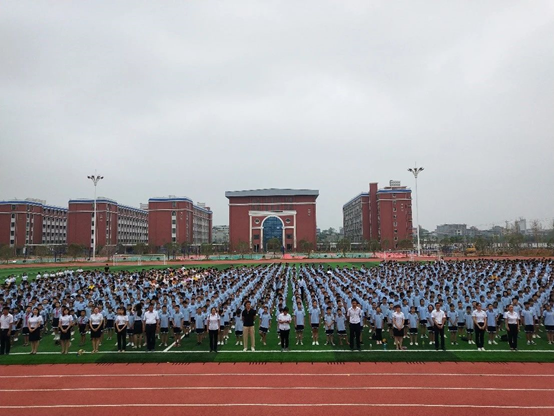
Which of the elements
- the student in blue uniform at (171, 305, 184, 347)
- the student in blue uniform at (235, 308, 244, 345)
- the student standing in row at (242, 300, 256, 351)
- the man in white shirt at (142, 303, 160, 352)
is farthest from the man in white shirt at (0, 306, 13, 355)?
the student standing in row at (242, 300, 256, 351)

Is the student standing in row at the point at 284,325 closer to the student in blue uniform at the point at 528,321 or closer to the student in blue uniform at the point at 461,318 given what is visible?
the student in blue uniform at the point at 461,318

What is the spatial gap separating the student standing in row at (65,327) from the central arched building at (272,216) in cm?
5742

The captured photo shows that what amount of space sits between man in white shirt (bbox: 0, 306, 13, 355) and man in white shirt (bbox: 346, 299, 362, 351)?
903cm

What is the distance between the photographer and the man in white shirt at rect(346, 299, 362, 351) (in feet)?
32.6

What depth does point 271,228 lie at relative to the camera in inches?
2726

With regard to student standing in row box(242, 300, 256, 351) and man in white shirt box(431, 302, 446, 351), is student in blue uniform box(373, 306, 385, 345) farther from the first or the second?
student standing in row box(242, 300, 256, 351)

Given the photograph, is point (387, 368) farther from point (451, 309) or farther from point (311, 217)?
point (311, 217)

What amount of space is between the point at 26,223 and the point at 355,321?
7976 centimetres

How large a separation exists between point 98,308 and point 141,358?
186 cm

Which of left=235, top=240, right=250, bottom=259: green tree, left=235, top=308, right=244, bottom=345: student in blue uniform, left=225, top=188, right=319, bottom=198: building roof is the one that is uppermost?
left=225, top=188, right=319, bottom=198: building roof

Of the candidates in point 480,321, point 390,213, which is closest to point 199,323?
point 480,321

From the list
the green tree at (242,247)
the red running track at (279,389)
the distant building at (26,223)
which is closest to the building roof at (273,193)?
the green tree at (242,247)

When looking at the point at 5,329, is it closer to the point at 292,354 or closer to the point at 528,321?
the point at 292,354

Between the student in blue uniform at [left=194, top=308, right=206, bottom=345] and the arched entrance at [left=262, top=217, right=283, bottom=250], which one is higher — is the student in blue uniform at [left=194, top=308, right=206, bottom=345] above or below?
below
